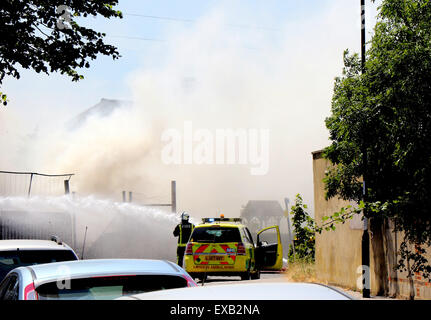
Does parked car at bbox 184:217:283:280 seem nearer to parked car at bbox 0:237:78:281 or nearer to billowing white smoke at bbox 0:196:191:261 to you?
parked car at bbox 0:237:78:281

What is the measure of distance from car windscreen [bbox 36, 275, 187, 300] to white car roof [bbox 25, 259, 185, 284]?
4 centimetres

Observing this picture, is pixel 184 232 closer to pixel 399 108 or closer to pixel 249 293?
pixel 399 108

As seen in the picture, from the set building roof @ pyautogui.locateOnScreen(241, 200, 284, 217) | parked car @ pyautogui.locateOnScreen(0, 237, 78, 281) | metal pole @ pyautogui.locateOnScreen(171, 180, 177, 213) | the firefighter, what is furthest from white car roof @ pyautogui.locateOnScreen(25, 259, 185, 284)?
building roof @ pyautogui.locateOnScreen(241, 200, 284, 217)

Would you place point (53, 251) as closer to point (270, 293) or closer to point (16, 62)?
point (270, 293)

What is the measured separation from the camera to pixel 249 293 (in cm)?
312

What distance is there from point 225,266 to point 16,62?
24.6ft

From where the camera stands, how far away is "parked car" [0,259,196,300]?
16.3ft

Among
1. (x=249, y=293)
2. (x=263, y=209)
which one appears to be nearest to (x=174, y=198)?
(x=249, y=293)

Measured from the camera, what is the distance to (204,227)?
17.2 m

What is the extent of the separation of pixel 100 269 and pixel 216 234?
1205cm

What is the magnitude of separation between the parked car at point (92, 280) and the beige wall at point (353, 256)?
28.1ft

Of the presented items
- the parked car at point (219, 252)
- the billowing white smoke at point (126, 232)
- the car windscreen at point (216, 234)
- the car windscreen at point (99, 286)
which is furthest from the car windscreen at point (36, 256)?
the billowing white smoke at point (126, 232)

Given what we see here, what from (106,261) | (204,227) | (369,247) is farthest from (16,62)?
(106,261)

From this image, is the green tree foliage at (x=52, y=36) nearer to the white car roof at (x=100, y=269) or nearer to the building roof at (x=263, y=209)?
the white car roof at (x=100, y=269)
